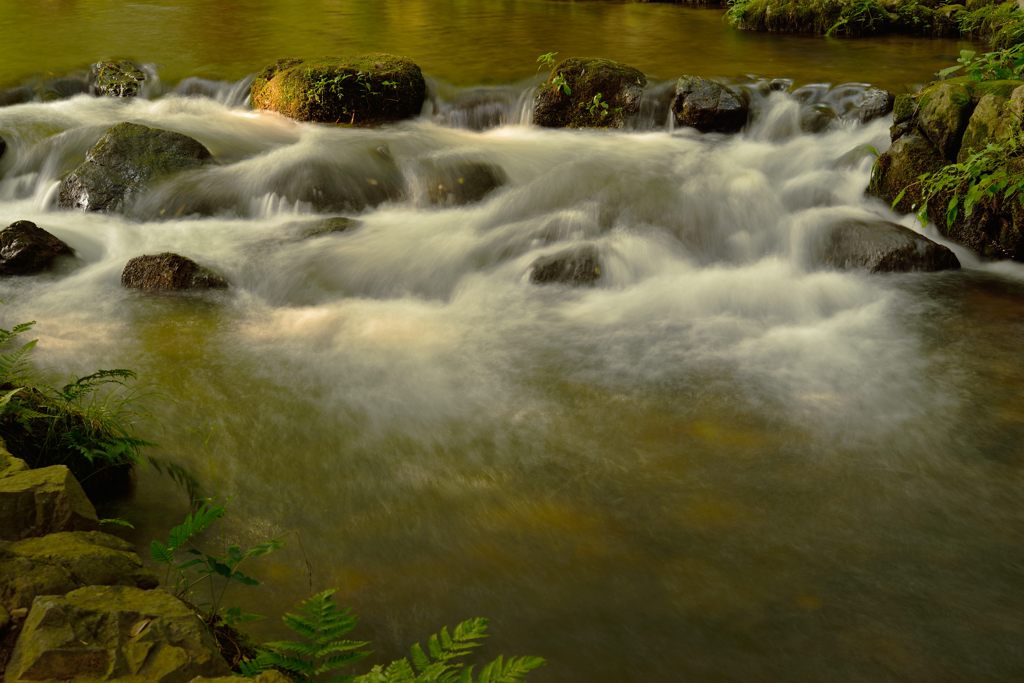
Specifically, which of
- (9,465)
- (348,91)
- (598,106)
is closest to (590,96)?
(598,106)

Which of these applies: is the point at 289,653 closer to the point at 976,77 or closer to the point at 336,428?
the point at 336,428

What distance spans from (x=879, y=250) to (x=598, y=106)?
174 inches

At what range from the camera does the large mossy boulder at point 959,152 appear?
7043 mm

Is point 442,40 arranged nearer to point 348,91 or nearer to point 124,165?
point 348,91

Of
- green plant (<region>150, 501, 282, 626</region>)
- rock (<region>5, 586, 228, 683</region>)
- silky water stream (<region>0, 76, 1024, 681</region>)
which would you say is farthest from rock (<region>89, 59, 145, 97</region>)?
rock (<region>5, 586, 228, 683</region>)

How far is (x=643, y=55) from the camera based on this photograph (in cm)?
1234

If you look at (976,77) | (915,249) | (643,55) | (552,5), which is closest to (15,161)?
(643,55)

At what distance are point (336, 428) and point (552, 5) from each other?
14501mm

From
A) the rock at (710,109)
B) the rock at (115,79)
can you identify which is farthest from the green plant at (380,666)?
the rock at (115,79)

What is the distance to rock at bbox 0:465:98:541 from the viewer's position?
272cm

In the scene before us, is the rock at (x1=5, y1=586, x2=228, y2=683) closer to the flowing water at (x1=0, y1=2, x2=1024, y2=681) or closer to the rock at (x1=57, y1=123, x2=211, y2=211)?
the flowing water at (x1=0, y1=2, x2=1024, y2=681)

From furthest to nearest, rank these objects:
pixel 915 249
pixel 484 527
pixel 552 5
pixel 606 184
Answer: pixel 552 5, pixel 606 184, pixel 915 249, pixel 484 527

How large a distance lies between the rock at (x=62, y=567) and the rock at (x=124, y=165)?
6.36 meters

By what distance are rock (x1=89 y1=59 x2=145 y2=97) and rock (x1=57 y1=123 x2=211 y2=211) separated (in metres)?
3.04
